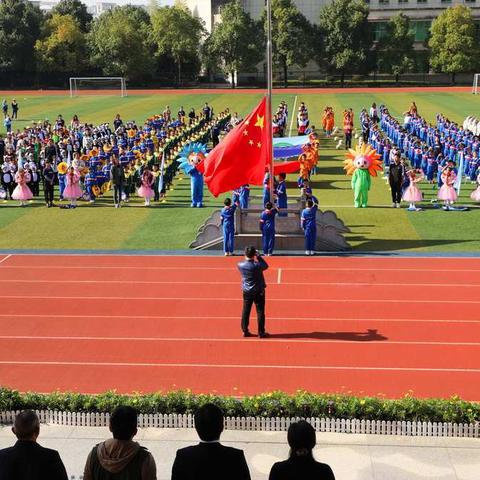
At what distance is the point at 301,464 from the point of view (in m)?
4.96

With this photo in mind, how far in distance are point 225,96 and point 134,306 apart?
5269 centimetres

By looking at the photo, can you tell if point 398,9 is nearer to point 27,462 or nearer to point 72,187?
point 72,187

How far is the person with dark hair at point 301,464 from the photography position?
194 inches

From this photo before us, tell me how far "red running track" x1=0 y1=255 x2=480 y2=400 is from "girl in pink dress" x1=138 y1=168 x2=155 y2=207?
589 centimetres

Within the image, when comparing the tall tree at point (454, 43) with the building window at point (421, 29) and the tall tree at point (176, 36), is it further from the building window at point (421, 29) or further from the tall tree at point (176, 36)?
the tall tree at point (176, 36)

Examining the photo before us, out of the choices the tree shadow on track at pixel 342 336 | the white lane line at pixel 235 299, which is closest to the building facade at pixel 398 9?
the white lane line at pixel 235 299

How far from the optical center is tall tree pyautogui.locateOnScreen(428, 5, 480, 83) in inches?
2879

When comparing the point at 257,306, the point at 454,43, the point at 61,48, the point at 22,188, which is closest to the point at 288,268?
the point at 257,306

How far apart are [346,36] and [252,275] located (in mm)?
67118

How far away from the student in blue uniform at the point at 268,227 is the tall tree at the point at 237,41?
60206 mm

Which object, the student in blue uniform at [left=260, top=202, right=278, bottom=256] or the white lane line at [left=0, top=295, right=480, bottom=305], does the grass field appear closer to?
the student in blue uniform at [left=260, top=202, right=278, bottom=256]

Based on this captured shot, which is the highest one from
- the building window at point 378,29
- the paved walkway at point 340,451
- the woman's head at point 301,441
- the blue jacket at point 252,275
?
the building window at point 378,29

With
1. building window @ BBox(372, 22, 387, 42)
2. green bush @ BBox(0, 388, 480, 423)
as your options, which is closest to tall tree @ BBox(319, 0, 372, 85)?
building window @ BBox(372, 22, 387, 42)

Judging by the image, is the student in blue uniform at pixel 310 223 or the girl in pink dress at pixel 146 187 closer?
the student in blue uniform at pixel 310 223
